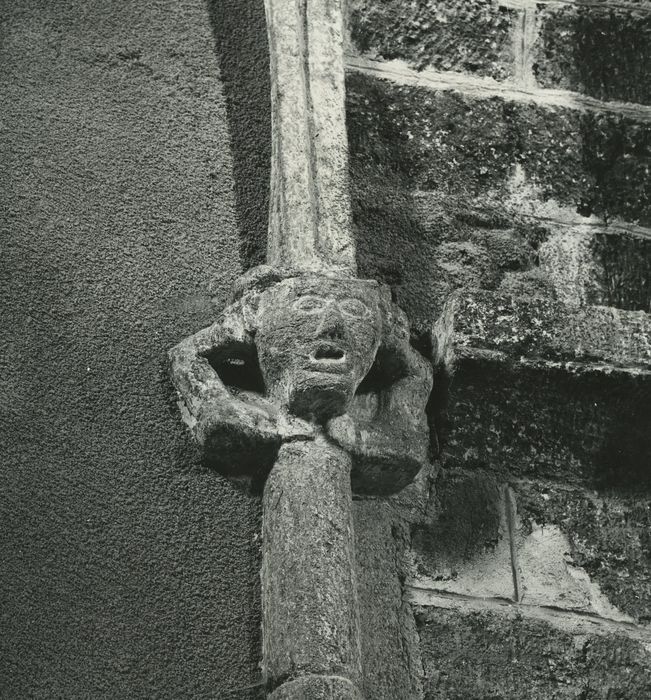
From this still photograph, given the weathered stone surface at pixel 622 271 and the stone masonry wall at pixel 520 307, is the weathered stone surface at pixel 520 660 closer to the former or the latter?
the stone masonry wall at pixel 520 307

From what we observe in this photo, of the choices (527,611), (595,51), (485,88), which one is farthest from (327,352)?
(595,51)

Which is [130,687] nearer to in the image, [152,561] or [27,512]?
[152,561]

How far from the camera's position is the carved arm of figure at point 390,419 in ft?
6.95

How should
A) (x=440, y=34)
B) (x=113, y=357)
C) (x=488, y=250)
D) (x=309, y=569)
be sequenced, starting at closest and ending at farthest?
1. (x=309, y=569)
2. (x=113, y=357)
3. (x=488, y=250)
4. (x=440, y=34)

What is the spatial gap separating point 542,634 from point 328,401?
0.54m

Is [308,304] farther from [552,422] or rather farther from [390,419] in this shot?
[552,422]

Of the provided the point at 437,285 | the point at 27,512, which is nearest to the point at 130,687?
the point at 27,512

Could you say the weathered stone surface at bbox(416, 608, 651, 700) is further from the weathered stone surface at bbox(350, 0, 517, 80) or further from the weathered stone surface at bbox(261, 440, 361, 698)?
the weathered stone surface at bbox(350, 0, 517, 80)

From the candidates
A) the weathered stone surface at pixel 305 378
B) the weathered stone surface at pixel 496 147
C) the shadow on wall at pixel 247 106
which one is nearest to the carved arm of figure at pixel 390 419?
the weathered stone surface at pixel 305 378

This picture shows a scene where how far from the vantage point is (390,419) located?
2193mm

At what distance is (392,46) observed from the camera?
2.80m

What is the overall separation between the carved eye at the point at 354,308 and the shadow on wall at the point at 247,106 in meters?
0.38

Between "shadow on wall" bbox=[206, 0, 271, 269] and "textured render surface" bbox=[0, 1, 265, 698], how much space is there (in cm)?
2

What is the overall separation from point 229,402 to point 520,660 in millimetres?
634
